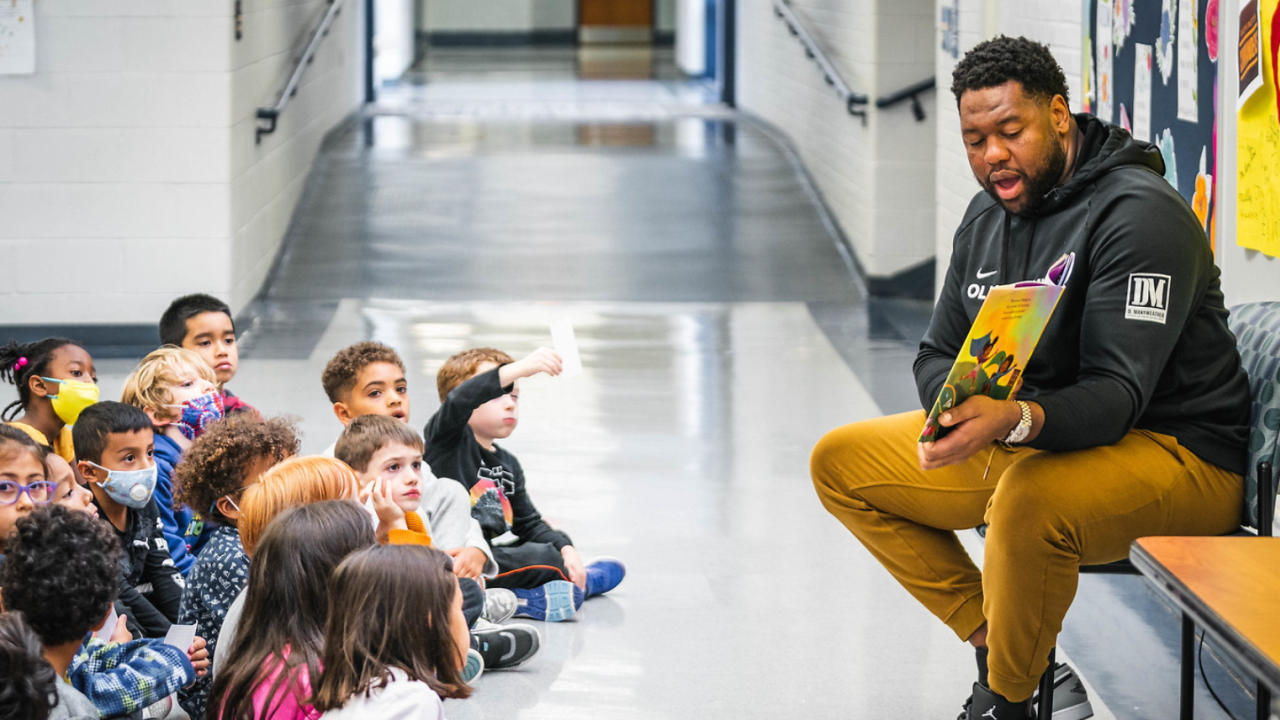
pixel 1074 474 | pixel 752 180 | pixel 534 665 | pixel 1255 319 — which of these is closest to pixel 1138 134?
pixel 1255 319

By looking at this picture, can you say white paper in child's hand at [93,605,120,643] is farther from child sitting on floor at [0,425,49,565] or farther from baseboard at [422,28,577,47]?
baseboard at [422,28,577,47]

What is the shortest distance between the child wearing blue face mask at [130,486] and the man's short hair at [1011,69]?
1.92 m

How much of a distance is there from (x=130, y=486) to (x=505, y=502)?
974mm

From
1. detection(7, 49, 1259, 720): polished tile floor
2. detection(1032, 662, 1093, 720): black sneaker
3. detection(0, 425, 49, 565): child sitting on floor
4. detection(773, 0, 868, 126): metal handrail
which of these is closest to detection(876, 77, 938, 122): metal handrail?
detection(773, 0, 868, 126): metal handrail

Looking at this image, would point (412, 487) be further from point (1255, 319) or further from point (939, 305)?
point (1255, 319)

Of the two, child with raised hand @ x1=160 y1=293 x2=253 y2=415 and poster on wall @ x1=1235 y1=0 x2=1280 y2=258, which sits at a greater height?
poster on wall @ x1=1235 y1=0 x2=1280 y2=258

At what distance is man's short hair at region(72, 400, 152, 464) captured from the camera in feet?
10.3

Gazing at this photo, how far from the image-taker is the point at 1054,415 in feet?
7.88

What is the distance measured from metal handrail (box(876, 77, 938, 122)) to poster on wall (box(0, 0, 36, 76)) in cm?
456

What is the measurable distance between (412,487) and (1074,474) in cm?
137

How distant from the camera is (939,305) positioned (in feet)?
9.46

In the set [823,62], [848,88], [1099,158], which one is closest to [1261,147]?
[1099,158]

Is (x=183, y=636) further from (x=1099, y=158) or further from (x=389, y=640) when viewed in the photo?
(x=1099, y=158)

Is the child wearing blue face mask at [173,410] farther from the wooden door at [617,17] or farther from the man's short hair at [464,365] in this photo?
the wooden door at [617,17]
